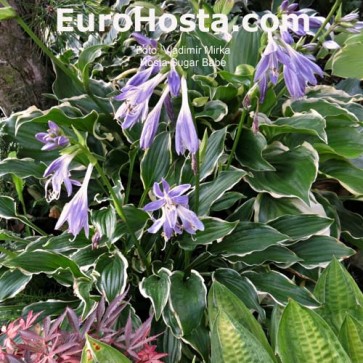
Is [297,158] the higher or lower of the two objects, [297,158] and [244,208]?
the higher

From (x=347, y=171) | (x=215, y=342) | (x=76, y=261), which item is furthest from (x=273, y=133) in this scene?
(x=215, y=342)

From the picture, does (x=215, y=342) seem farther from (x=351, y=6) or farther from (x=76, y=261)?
(x=351, y=6)

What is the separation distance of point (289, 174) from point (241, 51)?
0.56 meters

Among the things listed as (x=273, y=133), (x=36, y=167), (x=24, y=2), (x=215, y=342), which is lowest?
(x=36, y=167)

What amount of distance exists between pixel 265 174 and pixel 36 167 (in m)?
0.77

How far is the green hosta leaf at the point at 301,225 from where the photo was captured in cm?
144

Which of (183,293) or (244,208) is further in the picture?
(244,208)

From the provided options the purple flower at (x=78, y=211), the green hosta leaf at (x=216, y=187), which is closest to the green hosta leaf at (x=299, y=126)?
the green hosta leaf at (x=216, y=187)

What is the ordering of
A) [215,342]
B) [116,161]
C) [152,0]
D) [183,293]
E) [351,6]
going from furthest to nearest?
[351,6]
[152,0]
[116,161]
[183,293]
[215,342]

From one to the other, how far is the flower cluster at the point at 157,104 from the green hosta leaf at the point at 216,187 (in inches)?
15.4

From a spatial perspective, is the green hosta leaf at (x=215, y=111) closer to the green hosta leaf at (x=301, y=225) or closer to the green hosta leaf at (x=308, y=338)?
the green hosta leaf at (x=301, y=225)

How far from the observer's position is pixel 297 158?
1.59 meters

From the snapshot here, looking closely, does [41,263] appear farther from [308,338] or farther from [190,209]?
[308,338]

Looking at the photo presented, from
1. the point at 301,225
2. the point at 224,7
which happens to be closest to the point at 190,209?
the point at 301,225
